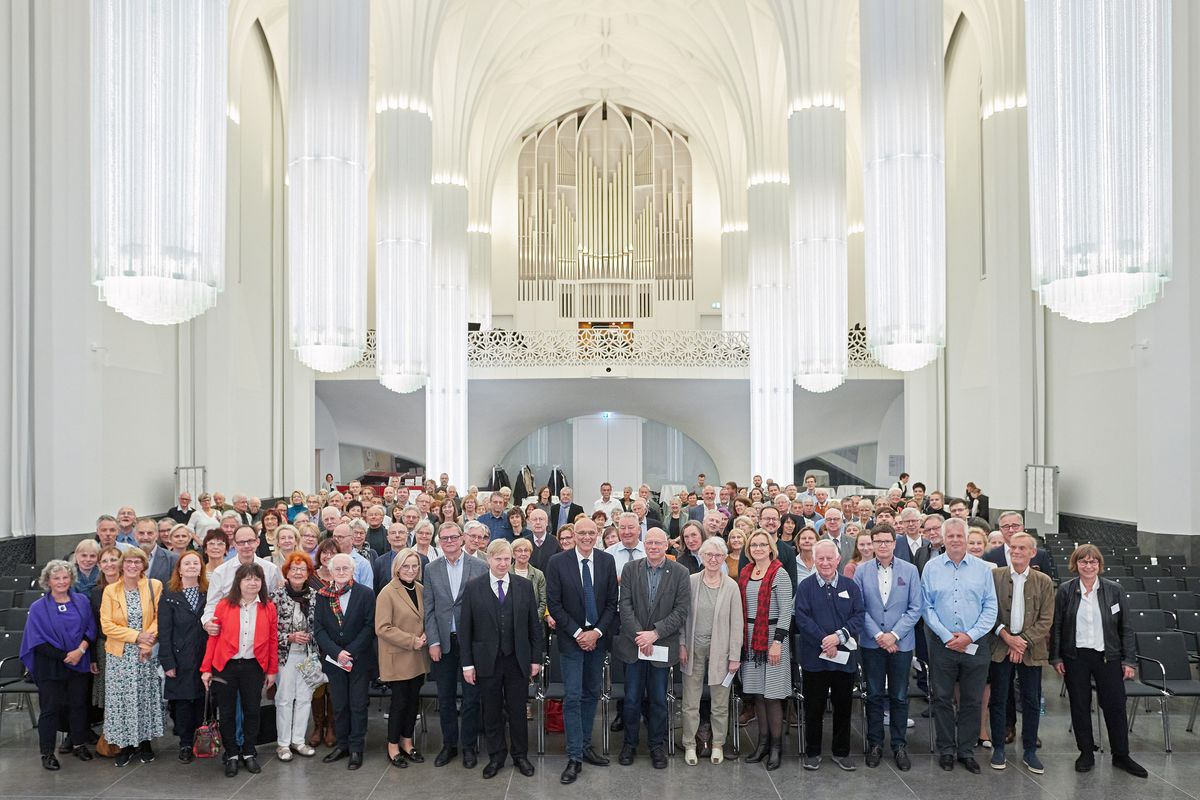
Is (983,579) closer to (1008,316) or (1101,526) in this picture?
(1101,526)

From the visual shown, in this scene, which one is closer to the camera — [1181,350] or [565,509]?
[1181,350]

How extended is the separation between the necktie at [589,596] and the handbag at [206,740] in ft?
7.57

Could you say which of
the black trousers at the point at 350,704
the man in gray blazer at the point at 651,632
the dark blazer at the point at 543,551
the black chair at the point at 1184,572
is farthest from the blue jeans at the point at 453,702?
the black chair at the point at 1184,572

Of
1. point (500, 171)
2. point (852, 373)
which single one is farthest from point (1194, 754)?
point (500, 171)

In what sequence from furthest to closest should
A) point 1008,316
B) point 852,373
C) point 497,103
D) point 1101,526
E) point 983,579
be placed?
point 497,103 < point 852,373 < point 1008,316 < point 1101,526 < point 983,579

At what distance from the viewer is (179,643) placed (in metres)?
5.93

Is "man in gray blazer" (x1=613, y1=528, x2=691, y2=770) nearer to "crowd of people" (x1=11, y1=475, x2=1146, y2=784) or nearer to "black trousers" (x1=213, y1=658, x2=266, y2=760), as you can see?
"crowd of people" (x1=11, y1=475, x2=1146, y2=784)

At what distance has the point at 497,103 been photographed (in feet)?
92.9

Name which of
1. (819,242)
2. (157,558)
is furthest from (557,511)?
(157,558)

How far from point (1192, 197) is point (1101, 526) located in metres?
4.91

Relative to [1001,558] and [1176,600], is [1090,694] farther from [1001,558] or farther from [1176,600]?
[1176,600]

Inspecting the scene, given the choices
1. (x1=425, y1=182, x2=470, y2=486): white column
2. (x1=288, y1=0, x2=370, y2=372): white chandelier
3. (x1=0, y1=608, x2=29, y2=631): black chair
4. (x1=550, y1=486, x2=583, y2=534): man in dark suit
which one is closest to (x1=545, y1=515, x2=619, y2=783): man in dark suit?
(x1=0, y1=608, x2=29, y2=631): black chair

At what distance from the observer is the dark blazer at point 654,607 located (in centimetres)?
596

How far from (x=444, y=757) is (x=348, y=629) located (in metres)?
0.95
